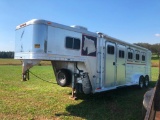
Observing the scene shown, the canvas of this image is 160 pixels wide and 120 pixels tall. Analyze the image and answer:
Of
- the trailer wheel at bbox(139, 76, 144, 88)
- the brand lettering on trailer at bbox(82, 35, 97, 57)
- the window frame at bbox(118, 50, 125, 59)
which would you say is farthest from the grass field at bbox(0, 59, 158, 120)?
the trailer wheel at bbox(139, 76, 144, 88)

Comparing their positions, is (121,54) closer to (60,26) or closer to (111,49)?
(111,49)

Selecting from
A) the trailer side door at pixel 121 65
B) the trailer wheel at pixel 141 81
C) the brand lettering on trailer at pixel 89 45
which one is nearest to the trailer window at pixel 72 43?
the brand lettering on trailer at pixel 89 45

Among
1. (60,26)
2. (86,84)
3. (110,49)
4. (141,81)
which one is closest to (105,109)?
(86,84)

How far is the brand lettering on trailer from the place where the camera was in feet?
25.8

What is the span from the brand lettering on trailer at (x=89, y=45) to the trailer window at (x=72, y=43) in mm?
332

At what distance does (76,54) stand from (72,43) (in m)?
0.43

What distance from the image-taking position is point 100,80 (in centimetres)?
862

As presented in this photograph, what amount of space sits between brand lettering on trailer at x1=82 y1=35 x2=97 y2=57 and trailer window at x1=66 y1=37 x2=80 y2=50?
0.33 meters

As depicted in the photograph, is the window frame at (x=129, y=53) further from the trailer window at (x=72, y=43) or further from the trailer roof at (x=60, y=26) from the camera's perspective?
the trailer window at (x=72, y=43)

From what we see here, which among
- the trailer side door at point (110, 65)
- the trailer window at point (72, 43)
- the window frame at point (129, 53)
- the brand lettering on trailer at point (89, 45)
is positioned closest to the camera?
the trailer window at point (72, 43)

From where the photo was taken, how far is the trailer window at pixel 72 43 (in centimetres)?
726

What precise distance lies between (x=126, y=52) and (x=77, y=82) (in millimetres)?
3963

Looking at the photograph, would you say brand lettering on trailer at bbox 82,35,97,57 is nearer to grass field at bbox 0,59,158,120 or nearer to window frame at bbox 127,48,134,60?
grass field at bbox 0,59,158,120

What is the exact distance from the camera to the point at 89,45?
319 inches
